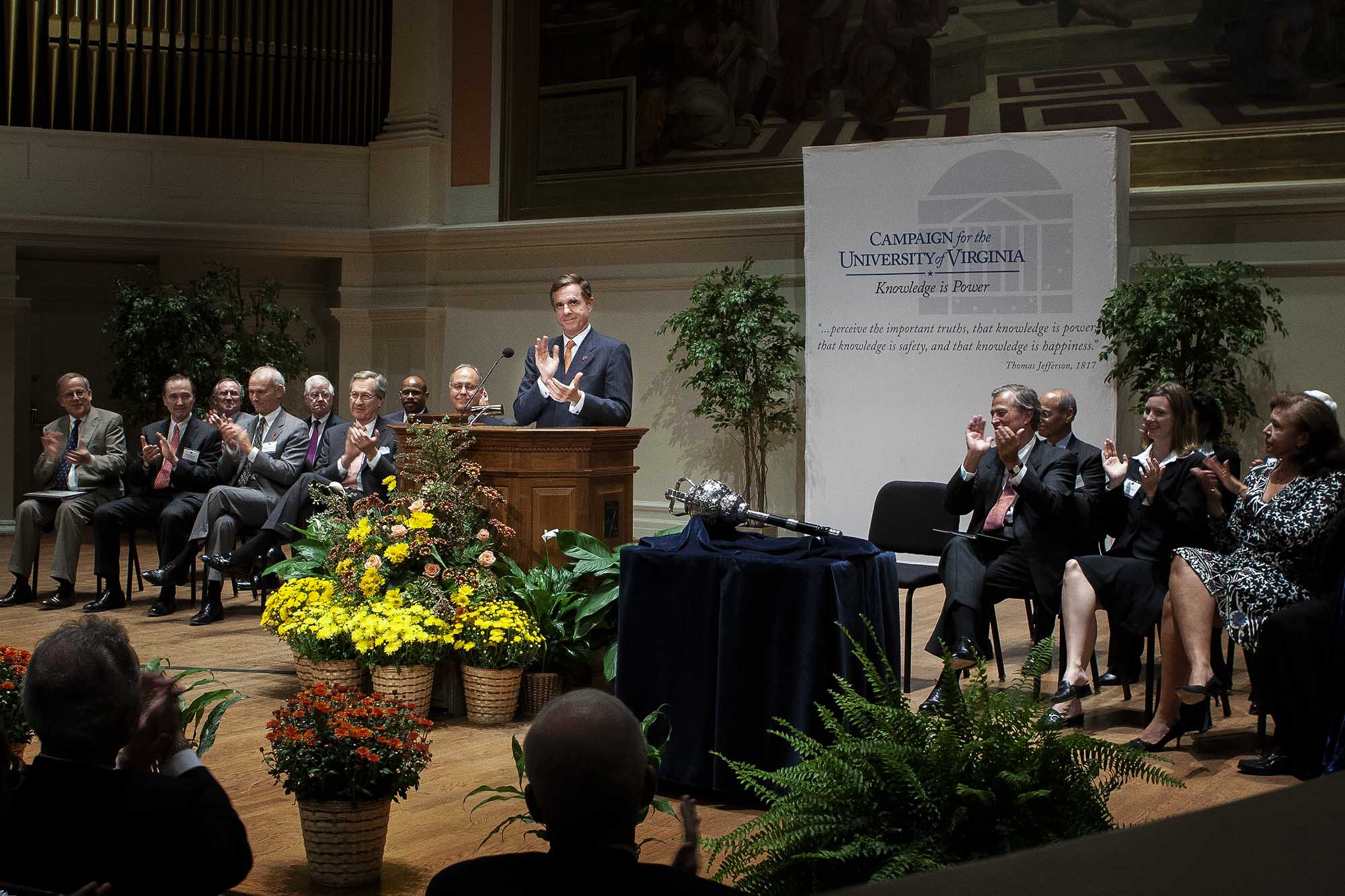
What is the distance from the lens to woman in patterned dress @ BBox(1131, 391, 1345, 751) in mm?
4125

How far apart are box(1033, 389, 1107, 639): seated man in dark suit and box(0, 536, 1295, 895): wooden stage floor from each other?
0.43 m

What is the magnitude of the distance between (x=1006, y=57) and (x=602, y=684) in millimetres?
5685

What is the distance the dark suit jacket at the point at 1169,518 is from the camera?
4.68 metres

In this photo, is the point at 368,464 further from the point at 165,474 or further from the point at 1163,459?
the point at 1163,459

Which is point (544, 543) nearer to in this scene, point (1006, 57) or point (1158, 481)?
point (1158, 481)

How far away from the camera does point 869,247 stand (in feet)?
26.5

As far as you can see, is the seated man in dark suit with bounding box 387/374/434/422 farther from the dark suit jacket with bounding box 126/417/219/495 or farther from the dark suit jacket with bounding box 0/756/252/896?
the dark suit jacket with bounding box 0/756/252/896

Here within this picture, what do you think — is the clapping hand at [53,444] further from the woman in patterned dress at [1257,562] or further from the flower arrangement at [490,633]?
the woman in patterned dress at [1257,562]

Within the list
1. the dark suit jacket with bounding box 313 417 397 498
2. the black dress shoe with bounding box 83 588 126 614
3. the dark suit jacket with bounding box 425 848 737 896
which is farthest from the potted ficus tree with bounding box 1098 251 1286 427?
the dark suit jacket with bounding box 425 848 737 896

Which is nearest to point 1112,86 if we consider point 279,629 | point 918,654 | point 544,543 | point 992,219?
point 992,219

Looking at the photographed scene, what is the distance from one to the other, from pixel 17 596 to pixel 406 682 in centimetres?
338

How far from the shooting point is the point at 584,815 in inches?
54.5

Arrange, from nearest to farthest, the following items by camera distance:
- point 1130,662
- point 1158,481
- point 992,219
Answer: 1. point 1158,481
2. point 1130,662
3. point 992,219

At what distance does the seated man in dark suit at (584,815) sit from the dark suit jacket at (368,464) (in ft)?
15.0
